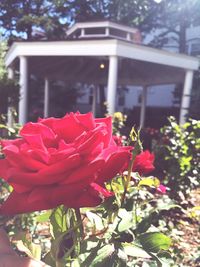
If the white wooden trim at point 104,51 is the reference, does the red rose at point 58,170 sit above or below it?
below

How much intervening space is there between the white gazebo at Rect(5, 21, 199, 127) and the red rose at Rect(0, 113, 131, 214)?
33.3 ft

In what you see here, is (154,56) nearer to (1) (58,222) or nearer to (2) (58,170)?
Result: (1) (58,222)

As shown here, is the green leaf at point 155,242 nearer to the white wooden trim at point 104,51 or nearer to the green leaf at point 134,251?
the green leaf at point 134,251

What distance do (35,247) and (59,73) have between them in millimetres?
17530

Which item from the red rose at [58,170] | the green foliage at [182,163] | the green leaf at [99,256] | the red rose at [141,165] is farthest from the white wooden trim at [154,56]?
the red rose at [58,170]

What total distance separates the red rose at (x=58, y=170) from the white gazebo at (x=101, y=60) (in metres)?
10.2

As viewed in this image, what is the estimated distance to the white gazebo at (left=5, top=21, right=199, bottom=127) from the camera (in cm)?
1159

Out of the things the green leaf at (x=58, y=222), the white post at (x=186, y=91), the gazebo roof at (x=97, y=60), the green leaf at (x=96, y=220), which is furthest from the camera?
the white post at (x=186, y=91)

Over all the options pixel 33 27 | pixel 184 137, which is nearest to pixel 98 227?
pixel 184 137

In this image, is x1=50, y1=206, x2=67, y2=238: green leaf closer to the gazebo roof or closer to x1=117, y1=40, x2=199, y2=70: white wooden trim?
the gazebo roof

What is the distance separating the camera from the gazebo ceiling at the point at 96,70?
15.3 meters

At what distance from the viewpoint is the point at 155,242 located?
3.43ft

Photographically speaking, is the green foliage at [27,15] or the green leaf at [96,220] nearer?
the green leaf at [96,220]

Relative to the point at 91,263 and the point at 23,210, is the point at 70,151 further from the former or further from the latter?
the point at 91,263
